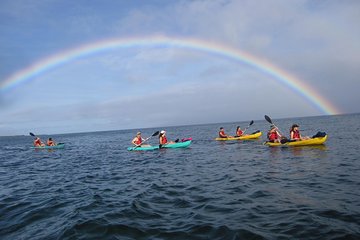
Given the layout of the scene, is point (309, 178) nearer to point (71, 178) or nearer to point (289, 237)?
point (289, 237)

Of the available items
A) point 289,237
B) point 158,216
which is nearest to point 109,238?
point 158,216

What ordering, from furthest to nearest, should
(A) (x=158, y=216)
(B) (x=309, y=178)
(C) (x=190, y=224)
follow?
(B) (x=309, y=178) → (A) (x=158, y=216) → (C) (x=190, y=224)

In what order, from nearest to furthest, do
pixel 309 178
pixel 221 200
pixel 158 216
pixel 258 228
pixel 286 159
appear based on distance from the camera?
pixel 258 228 → pixel 158 216 → pixel 221 200 → pixel 309 178 → pixel 286 159

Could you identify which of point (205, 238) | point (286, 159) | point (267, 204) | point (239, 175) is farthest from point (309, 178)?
point (205, 238)

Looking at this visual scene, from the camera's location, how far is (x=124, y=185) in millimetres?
14562

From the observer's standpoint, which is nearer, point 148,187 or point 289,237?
point 289,237

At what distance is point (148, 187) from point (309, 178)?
289 inches

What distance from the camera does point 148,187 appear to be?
44.7 ft

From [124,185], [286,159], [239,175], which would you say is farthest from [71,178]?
[286,159]

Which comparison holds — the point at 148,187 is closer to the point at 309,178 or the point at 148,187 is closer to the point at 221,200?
the point at 221,200

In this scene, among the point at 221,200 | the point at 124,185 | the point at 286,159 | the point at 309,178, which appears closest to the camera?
the point at 221,200

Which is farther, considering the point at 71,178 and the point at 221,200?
the point at 71,178

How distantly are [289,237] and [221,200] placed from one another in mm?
3749

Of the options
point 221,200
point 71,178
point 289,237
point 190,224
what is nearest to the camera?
point 289,237
